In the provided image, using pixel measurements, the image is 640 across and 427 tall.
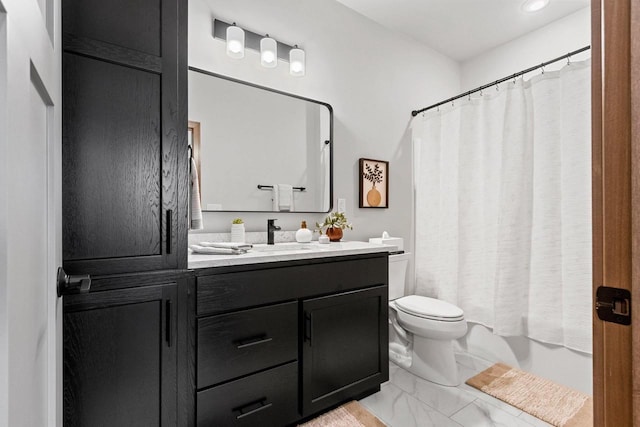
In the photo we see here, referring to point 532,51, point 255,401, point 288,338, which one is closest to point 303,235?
point 288,338

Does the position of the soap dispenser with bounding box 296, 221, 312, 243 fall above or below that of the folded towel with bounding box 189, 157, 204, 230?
below

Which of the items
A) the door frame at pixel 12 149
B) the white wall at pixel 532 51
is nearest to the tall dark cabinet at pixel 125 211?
the door frame at pixel 12 149

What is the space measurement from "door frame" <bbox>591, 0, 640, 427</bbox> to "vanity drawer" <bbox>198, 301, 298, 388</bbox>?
1.15m

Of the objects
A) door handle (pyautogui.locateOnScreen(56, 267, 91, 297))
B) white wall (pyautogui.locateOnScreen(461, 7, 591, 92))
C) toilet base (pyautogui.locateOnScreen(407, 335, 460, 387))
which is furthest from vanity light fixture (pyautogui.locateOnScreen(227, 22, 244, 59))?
white wall (pyautogui.locateOnScreen(461, 7, 591, 92))

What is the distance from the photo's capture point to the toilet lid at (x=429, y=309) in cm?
200

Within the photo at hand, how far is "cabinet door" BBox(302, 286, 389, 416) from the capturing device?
1579mm

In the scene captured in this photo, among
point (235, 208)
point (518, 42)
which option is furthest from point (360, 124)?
point (518, 42)

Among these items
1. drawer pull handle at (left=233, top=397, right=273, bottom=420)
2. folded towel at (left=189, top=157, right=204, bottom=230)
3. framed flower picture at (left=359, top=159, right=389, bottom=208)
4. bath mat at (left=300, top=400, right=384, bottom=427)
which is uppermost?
framed flower picture at (left=359, top=159, right=389, bottom=208)

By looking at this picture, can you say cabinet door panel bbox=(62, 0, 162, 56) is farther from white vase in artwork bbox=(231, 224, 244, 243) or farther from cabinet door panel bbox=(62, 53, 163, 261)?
white vase in artwork bbox=(231, 224, 244, 243)

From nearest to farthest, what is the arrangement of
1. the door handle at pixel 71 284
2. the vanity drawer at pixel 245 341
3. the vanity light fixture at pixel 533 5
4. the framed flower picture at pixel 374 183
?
the door handle at pixel 71 284, the vanity drawer at pixel 245 341, the vanity light fixture at pixel 533 5, the framed flower picture at pixel 374 183

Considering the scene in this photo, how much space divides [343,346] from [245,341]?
1.92 ft

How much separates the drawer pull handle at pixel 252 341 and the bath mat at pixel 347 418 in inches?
21.7

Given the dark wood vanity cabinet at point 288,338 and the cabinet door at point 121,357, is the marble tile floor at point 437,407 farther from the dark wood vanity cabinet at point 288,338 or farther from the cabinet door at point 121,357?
the cabinet door at point 121,357

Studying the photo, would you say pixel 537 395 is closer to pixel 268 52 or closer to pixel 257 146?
pixel 257 146
